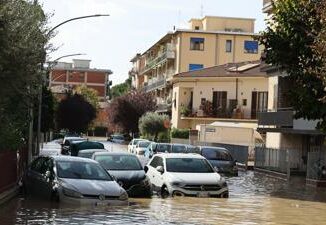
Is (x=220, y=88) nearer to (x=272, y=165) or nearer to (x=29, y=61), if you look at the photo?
(x=272, y=165)

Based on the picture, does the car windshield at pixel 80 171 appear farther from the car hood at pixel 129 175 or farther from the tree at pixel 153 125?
the tree at pixel 153 125

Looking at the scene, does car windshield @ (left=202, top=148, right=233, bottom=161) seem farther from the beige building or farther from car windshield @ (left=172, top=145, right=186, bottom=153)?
the beige building

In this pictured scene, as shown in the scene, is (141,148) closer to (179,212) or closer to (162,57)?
(179,212)

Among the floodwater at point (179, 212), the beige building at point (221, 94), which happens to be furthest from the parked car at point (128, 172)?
the beige building at point (221, 94)

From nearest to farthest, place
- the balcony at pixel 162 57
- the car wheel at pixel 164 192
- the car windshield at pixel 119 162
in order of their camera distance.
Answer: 1. the car wheel at pixel 164 192
2. the car windshield at pixel 119 162
3. the balcony at pixel 162 57

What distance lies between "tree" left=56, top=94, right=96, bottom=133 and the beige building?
20.5m

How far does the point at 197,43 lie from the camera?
87688 mm

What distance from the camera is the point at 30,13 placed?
60.6 ft

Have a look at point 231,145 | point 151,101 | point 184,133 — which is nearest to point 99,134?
point 151,101

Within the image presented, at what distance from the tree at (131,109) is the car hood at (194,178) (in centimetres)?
7505

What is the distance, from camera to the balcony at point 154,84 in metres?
96.2

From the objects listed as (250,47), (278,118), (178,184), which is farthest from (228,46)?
(178,184)

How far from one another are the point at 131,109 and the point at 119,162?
2975 inches

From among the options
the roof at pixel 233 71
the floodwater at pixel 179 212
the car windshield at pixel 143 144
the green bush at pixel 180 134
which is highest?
the roof at pixel 233 71
